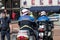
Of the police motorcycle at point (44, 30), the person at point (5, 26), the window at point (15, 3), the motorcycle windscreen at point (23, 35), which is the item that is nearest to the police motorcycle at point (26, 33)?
the motorcycle windscreen at point (23, 35)

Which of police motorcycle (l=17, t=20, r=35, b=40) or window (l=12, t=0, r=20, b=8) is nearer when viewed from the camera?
police motorcycle (l=17, t=20, r=35, b=40)

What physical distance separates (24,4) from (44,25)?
769 inches

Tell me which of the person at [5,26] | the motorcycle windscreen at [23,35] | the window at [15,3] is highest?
the motorcycle windscreen at [23,35]

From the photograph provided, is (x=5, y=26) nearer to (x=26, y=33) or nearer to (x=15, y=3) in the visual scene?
(x=26, y=33)

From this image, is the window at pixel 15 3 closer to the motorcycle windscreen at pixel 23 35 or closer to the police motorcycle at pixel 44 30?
the police motorcycle at pixel 44 30

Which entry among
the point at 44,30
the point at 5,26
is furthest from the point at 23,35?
the point at 5,26

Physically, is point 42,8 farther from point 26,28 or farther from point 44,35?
point 26,28

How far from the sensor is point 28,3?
102 ft

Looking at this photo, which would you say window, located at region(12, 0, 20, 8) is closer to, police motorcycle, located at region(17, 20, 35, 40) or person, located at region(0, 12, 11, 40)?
person, located at region(0, 12, 11, 40)

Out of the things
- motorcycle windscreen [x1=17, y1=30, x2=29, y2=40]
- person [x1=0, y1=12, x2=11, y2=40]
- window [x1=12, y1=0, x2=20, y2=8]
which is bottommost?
window [x1=12, y1=0, x2=20, y2=8]

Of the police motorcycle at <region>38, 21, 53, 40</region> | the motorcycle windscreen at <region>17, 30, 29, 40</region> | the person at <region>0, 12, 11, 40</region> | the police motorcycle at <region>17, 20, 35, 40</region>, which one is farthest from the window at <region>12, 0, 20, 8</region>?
the motorcycle windscreen at <region>17, 30, 29, 40</region>

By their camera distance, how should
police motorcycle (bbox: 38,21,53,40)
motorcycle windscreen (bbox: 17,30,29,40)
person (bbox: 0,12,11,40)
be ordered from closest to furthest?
motorcycle windscreen (bbox: 17,30,29,40) < police motorcycle (bbox: 38,21,53,40) < person (bbox: 0,12,11,40)

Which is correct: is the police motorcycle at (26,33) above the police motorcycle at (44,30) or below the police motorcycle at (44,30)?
above

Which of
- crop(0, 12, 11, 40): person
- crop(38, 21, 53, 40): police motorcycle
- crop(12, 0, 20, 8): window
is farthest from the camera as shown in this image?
crop(12, 0, 20, 8): window
